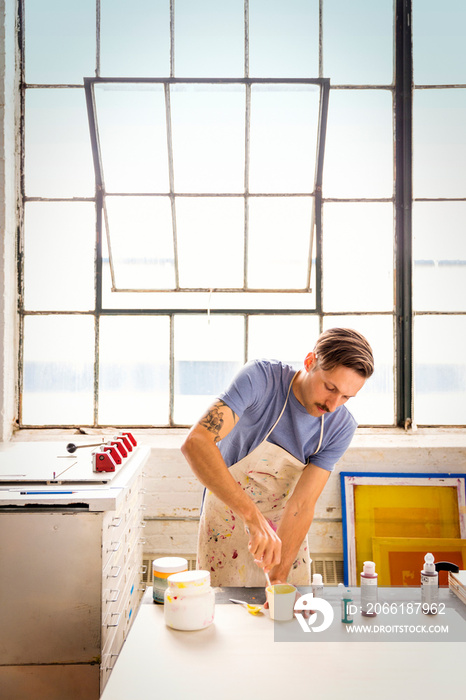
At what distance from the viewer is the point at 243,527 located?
2.01 meters

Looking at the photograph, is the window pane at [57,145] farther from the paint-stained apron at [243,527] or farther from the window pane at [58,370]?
the paint-stained apron at [243,527]

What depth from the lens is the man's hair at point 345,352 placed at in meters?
1.74

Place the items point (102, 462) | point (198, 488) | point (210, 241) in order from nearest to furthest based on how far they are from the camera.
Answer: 1. point (102, 462)
2. point (198, 488)
3. point (210, 241)

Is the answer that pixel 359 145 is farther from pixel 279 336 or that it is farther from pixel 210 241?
pixel 279 336

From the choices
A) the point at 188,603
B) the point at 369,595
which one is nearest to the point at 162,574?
the point at 188,603

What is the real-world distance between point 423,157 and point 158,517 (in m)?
2.70

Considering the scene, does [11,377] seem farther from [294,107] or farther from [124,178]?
[294,107]

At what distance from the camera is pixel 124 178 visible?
129 inches

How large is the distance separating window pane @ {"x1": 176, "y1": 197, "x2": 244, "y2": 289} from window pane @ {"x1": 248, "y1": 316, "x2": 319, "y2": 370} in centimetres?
30

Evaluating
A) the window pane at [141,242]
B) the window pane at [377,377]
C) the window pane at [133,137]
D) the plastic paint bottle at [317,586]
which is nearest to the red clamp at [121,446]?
the plastic paint bottle at [317,586]

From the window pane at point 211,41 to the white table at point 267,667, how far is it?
3023 millimetres

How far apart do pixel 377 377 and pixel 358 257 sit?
2.52ft

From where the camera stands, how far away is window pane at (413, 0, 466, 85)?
3.25 m

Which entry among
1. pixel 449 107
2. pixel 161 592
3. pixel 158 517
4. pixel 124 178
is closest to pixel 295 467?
pixel 161 592
